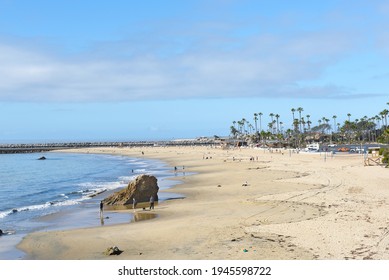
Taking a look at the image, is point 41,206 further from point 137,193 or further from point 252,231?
point 252,231

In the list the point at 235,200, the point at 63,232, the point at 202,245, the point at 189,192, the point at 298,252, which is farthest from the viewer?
the point at 189,192

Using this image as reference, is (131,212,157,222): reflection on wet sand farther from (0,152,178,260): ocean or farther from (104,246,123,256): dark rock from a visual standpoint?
(104,246,123,256): dark rock

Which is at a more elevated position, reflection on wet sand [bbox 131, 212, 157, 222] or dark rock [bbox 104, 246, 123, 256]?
dark rock [bbox 104, 246, 123, 256]

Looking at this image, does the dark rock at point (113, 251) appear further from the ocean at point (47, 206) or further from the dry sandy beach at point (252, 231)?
the ocean at point (47, 206)

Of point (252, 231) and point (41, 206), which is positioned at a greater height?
point (252, 231)

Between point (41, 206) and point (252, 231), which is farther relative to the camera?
point (41, 206)

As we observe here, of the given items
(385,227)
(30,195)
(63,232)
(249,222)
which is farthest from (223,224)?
(30,195)

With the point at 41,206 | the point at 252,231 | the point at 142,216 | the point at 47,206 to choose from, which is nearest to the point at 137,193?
the point at 142,216

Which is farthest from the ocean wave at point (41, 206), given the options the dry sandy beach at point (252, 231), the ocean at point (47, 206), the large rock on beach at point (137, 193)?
the dry sandy beach at point (252, 231)

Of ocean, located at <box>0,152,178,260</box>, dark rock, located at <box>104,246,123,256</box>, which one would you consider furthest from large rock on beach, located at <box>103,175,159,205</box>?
dark rock, located at <box>104,246,123,256</box>
